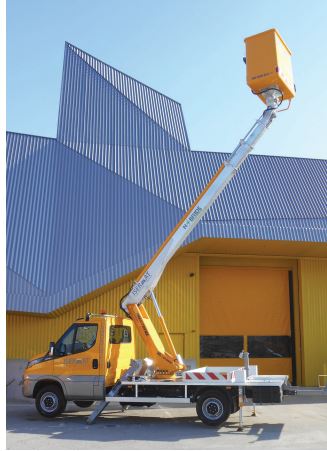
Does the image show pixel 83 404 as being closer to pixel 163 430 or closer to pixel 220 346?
pixel 163 430

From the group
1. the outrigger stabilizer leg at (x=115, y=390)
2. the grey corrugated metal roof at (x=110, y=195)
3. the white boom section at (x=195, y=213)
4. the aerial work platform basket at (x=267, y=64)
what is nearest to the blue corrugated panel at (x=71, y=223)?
the grey corrugated metal roof at (x=110, y=195)

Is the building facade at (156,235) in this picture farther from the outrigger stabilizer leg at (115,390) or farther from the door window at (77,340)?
the outrigger stabilizer leg at (115,390)

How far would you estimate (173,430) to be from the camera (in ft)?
38.6

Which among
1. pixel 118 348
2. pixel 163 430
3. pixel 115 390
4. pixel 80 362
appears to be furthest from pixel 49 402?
pixel 163 430

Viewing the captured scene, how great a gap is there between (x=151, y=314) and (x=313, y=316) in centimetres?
697

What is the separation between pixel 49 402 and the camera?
43.2ft

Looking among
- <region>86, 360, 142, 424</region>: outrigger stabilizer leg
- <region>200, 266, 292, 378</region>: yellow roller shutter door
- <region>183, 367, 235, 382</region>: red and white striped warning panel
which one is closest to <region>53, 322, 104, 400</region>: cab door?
<region>86, 360, 142, 424</region>: outrigger stabilizer leg

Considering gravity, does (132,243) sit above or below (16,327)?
above

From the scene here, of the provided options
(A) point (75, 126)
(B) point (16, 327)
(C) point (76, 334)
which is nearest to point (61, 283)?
(B) point (16, 327)

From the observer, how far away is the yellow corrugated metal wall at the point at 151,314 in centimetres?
1889

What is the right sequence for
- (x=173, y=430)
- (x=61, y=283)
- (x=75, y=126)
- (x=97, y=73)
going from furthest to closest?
(x=97, y=73) < (x=75, y=126) < (x=61, y=283) < (x=173, y=430)

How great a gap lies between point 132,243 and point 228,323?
594 cm

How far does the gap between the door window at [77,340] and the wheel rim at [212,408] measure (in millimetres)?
3172
